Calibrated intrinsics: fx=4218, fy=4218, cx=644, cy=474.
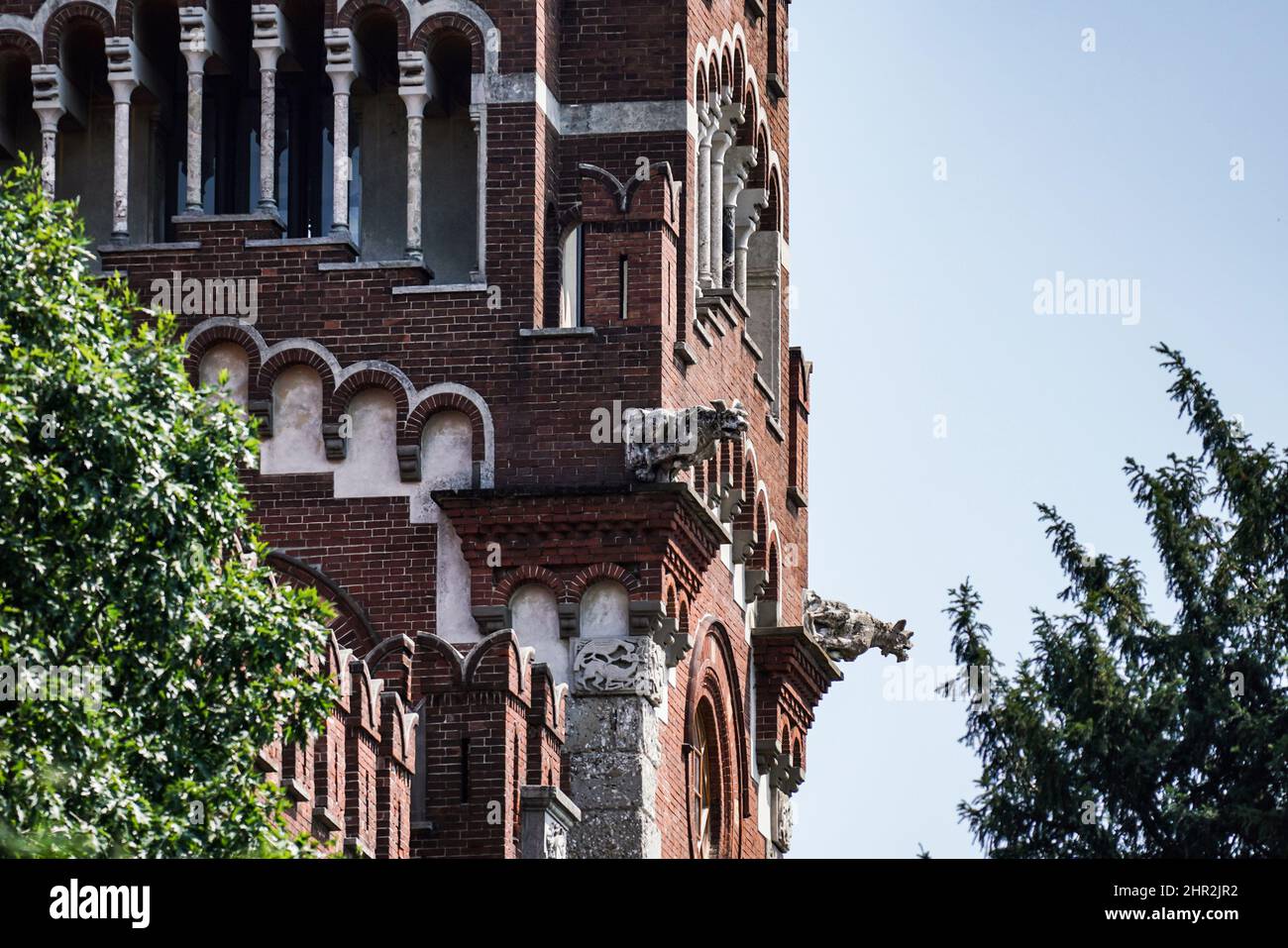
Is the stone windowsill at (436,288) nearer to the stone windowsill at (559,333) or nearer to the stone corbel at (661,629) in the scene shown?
the stone windowsill at (559,333)

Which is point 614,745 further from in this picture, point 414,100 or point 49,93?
point 49,93

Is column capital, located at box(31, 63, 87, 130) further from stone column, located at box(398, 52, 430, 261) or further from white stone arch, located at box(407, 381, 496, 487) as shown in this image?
white stone arch, located at box(407, 381, 496, 487)

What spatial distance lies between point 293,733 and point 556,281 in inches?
599

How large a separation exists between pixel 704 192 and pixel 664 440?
473cm

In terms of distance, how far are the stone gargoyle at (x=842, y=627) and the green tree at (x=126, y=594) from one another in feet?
72.2

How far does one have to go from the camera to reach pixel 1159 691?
183 ft

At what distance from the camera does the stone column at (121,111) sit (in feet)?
155

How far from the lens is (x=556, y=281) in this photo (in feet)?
154

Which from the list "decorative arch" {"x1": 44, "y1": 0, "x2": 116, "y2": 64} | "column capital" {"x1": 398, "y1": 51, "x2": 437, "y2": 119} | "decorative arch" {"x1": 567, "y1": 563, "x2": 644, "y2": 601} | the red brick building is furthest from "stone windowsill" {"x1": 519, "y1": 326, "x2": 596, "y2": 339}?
"decorative arch" {"x1": 44, "y1": 0, "x2": 116, "y2": 64}

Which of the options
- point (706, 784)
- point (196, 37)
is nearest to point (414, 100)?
point (196, 37)

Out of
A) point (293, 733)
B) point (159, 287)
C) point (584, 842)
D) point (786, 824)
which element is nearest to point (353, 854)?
point (293, 733)

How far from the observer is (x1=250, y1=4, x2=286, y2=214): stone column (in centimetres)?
4697
